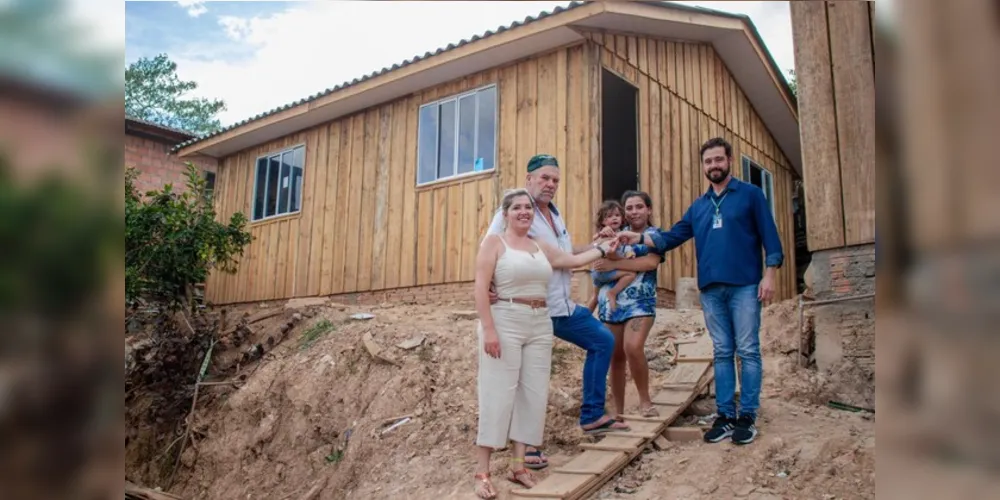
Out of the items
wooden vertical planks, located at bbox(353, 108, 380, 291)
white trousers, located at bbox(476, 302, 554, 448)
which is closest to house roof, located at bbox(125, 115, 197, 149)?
wooden vertical planks, located at bbox(353, 108, 380, 291)

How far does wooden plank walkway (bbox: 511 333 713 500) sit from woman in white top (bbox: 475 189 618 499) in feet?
0.67

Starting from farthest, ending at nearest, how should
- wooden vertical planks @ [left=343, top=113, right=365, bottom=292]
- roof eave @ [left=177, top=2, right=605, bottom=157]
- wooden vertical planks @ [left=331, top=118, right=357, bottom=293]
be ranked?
wooden vertical planks @ [left=331, top=118, right=357, bottom=293] < wooden vertical planks @ [left=343, top=113, right=365, bottom=292] < roof eave @ [left=177, top=2, right=605, bottom=157]

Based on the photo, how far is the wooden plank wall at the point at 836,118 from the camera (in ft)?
16.2

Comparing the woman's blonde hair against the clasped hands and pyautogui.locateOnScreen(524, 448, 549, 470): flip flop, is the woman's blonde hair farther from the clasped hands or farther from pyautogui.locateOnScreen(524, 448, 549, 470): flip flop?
pyautogui.locateOnScreen(524, 448, 549, 470): flip flop

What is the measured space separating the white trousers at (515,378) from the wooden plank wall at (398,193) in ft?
Result: 13.9

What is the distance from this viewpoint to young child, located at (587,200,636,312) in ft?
15.5

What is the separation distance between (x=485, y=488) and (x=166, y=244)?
19.6 ft

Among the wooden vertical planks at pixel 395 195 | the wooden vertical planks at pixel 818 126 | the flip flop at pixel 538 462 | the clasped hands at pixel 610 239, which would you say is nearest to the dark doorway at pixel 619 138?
the wooden vertical planks at pixel 395 195

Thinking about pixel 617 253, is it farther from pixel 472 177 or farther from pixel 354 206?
pixel 354 206

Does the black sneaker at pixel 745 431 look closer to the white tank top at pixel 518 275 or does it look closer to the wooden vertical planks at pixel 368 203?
the white tank top at pixel 518 275

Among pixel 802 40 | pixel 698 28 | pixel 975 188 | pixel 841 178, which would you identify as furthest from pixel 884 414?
pixel 698 28

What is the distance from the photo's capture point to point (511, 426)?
4141 millimetres

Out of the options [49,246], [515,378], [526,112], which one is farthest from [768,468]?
[526,112]

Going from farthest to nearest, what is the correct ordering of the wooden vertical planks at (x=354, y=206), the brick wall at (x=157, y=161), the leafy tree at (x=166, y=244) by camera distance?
the brick wall at (x=157, y=161) → the wooden vertical planks at (x=354, y=206) → the leafy tree at (x=166, y=244)
